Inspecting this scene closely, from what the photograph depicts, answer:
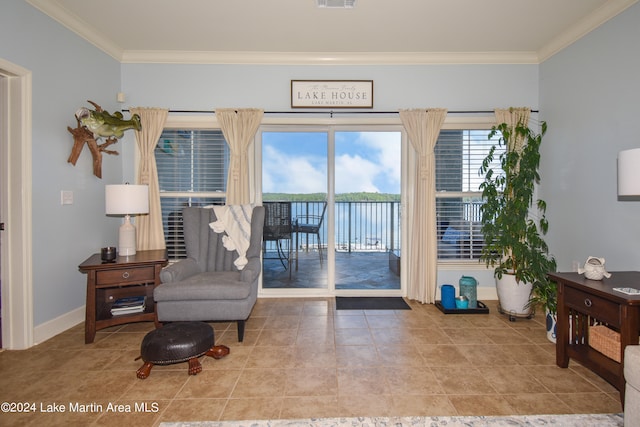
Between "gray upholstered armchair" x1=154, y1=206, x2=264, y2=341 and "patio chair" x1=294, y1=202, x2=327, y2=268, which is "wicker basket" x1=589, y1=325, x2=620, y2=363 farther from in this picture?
"patio chair" x1=294, y1=202, x2=327, y2=268

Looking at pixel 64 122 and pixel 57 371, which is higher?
pixel 64 122

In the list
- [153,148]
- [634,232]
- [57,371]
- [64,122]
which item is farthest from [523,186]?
[64,122]

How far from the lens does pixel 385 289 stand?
3.85 metres

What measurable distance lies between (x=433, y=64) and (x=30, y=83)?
149 inches

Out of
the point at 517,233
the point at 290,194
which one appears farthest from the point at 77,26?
the point at 517,233

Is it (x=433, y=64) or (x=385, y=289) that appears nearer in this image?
(x=433, y=64)

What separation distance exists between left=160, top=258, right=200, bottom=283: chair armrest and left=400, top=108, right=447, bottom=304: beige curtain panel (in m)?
2.39

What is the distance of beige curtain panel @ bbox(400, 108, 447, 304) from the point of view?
347 cm

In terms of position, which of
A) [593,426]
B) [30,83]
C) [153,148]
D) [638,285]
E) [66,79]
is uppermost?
[66,79]

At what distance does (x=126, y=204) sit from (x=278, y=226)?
166cm

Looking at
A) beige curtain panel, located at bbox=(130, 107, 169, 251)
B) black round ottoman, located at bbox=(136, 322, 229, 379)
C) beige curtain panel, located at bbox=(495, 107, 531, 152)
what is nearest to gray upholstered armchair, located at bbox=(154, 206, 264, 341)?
black round ottoman, located at bbox=(136, 322, 229, 379)

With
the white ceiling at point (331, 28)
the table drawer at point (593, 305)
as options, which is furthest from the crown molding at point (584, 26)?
the table drawer at point (593, 305)

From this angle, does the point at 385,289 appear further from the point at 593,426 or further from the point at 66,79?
the point at 66,79

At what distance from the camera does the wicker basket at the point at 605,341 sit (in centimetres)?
191
